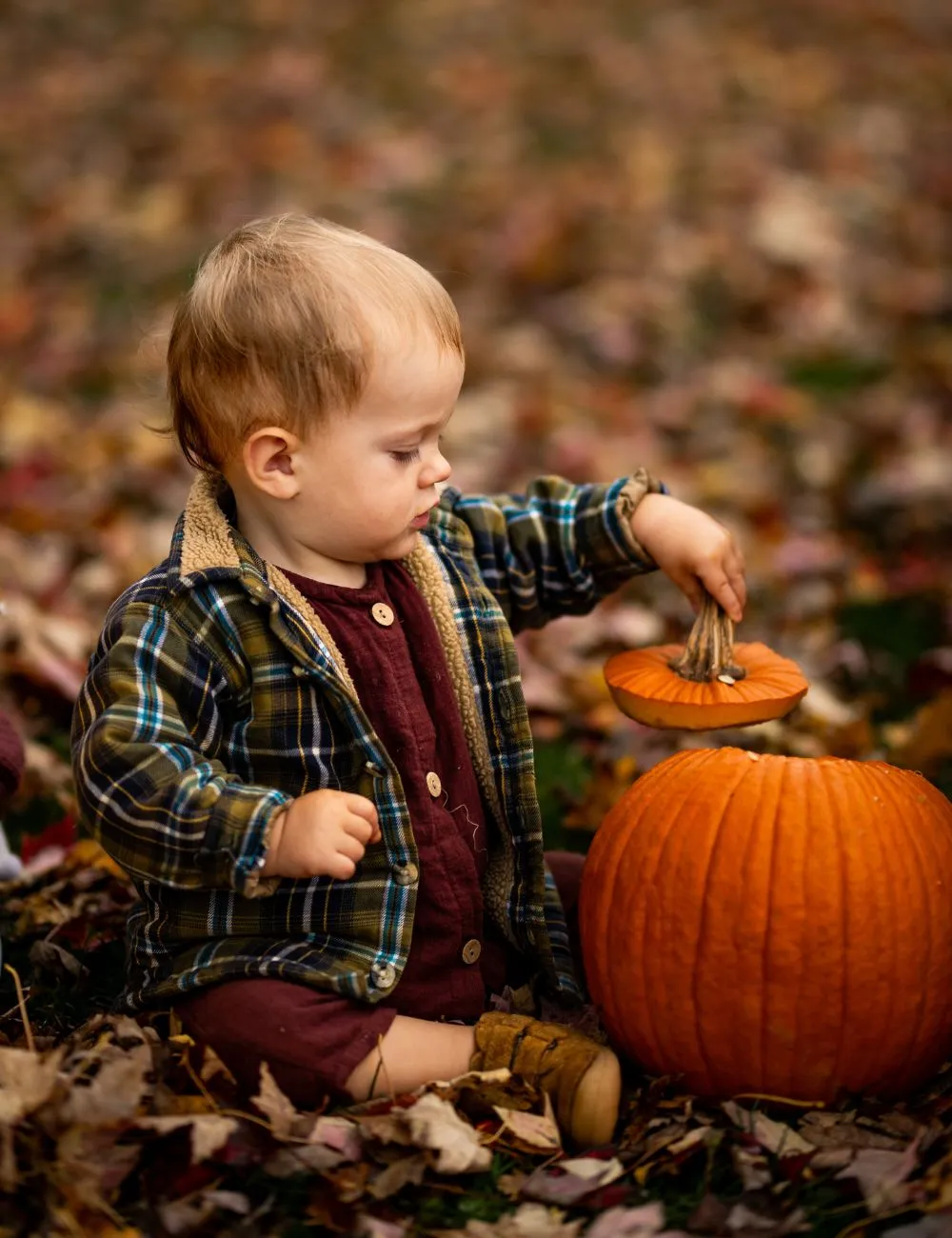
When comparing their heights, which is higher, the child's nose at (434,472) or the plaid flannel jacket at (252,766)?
the child's nose at (434,472)

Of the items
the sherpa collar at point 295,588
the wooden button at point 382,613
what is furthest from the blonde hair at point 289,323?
the wooden button at point 382,613

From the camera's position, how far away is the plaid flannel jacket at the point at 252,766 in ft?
7.48

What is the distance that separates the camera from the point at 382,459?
8.04 feet

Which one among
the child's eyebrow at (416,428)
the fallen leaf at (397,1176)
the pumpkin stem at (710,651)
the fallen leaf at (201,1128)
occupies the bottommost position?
the fallen leaf at (397,1176)

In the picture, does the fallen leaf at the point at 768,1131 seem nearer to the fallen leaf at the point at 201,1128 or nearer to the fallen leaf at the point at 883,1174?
the fallen leaf at the point at 883,1174

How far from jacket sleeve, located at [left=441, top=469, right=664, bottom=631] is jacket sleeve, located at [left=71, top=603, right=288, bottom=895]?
682 mm

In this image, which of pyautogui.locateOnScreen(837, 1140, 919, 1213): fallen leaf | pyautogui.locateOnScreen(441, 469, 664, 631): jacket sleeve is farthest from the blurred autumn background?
pyautogui.locateOnScreen(837, 1140, 919, 1213): fallen leaf

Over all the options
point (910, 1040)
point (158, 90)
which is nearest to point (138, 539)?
point (910, 1040)

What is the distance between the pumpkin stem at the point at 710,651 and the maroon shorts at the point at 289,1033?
33.5 inches

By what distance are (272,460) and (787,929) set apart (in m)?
1.17

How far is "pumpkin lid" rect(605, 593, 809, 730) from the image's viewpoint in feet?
8.53

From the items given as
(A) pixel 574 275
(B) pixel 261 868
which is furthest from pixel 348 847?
(A) pixel 574 275

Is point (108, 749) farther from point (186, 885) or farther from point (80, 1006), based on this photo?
point (80, 1006)

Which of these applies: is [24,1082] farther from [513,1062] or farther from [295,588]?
[295,588]
